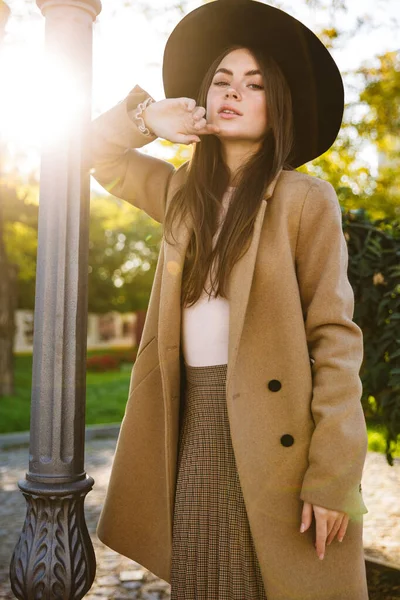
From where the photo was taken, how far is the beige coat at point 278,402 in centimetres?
199

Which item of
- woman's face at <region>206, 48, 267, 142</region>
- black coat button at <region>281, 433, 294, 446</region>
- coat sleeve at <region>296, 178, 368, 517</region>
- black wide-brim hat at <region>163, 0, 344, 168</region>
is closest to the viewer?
coat sleeve at <region>296, 178, 368, 517</region>

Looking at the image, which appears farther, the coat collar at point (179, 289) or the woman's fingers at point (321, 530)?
the coat collar at point (179, 289)

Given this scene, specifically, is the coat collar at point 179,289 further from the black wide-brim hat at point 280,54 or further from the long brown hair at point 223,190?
the black wide-brim hat at point 280,54

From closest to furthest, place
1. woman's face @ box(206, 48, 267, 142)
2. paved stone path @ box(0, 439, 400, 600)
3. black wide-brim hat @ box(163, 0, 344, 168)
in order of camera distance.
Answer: woman's face @ box(206, 48, 267, 142), black wide-brim hat @ box(163, 0, 344, 168), paved stone path @ box(0, 439, 400, 600)

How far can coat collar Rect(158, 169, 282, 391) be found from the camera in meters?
2.08

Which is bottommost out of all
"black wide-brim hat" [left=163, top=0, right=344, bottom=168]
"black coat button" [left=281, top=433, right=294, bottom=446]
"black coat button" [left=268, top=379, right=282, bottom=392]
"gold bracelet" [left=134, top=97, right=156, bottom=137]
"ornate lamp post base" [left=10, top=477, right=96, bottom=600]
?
"ornate lamp post base" [left=10, top=477, right=96, bottom=600]

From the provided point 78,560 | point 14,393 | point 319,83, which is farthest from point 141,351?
point 14,393

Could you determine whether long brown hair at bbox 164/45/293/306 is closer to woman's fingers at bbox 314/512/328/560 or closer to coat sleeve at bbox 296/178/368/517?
coat sleeve at bbox 296/178/368/517

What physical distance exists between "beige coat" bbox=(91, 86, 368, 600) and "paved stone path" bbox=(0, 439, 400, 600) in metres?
1.68

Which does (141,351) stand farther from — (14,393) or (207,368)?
(14,393)

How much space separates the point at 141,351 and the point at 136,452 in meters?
0.37

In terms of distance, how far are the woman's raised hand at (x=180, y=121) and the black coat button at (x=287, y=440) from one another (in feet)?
3.39

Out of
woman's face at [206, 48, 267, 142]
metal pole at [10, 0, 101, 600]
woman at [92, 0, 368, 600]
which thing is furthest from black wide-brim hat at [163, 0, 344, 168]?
metal pole at [10, 0, 101, 600]

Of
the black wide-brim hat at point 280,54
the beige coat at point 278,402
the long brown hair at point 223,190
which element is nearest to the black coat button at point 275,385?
the beige coat at point 278,402
